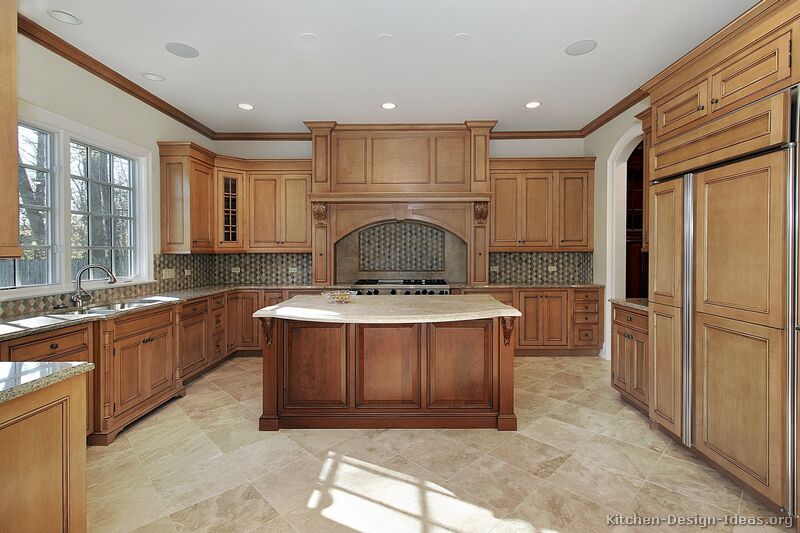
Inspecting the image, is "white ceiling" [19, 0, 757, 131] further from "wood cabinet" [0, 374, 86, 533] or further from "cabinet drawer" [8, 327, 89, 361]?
"wood cabinet" [0, 374, 86, 533]

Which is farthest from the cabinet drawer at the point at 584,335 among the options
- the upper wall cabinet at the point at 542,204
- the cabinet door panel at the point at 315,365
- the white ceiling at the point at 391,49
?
the cabinet door panel at the point at 315,365

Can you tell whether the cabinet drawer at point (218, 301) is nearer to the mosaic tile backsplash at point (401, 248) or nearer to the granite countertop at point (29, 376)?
the mosaic tile backsplash at point (401, 248)

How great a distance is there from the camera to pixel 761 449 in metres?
1.98

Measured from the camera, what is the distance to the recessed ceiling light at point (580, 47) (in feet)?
10.0

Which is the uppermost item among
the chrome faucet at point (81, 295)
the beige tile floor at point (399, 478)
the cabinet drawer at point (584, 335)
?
the chrome faucet at point (81, 295)

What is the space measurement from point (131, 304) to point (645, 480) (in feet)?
13.7

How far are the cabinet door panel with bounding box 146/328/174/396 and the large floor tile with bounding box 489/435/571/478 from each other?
9.42 ft

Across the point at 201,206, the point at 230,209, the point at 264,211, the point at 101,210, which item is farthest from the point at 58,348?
the point at 264,211

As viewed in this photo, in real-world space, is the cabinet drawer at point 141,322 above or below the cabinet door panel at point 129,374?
above

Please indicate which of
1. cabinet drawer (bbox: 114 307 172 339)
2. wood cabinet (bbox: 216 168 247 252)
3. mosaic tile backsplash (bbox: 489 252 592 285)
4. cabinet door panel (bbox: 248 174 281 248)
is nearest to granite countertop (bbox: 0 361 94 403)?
cabinet drawer (bbox: 114 307 172 339)

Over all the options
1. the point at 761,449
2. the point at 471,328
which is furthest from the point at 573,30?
the point at 761,449

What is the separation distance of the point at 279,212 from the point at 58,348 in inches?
125

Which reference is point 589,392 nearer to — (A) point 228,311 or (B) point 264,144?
(A) point 228,311

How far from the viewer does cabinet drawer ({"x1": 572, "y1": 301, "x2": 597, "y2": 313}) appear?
4961 mm
